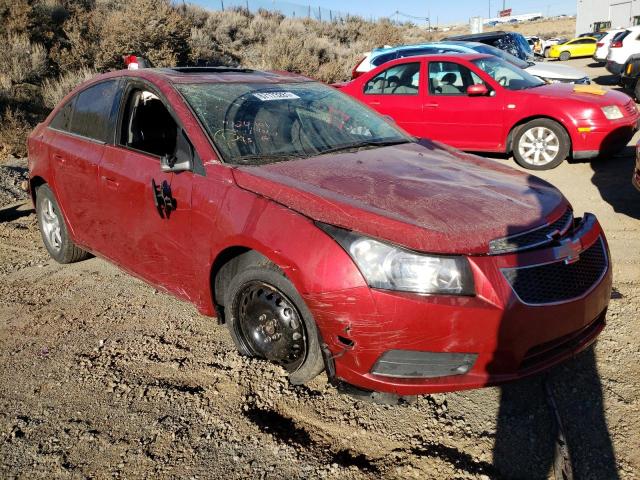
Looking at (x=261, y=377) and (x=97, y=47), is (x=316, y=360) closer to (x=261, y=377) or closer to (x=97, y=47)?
(x=261, y=377)

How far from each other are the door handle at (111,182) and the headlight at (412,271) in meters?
2.02

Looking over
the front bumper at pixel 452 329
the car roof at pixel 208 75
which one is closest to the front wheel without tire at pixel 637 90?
the car roof at pixel 208 75

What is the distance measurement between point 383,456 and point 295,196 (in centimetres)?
125

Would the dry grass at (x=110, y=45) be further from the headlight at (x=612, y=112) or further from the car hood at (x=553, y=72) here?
the car hood at (x=553, y=72)

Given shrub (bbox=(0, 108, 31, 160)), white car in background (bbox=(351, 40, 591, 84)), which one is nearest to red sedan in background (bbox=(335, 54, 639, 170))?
white car in background (bbox=(351, 40, 591, 84))

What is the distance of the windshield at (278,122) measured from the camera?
3.30m

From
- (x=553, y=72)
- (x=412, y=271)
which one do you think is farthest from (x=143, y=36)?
(x=412, y=271)

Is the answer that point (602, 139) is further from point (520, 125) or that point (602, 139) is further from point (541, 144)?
point (520, 125)

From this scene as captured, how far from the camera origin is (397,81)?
29.0 feet

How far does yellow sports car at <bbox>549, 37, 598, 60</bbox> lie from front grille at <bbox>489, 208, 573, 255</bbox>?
119ft

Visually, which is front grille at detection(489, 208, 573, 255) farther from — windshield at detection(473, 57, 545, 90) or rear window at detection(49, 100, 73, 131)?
windshield at detection(473, 57, 545, 90)

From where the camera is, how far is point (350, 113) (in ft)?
13.2

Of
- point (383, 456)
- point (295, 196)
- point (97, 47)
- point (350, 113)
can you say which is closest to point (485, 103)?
point (350, 113)

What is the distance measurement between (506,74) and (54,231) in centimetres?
663
